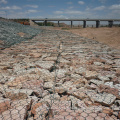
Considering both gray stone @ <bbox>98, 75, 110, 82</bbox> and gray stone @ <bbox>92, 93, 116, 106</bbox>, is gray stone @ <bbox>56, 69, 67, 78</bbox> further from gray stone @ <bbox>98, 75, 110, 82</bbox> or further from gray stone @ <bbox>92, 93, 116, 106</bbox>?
gray stone @ <bbox>92, 93, 116, 106</bbox>

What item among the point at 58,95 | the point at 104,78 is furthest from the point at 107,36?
the point at 58,95

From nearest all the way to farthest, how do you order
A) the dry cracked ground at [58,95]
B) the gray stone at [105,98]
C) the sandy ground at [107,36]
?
the dry cracked ground at [58,95] < the gray stone at [105,98] < the sandy ground at [107,36]

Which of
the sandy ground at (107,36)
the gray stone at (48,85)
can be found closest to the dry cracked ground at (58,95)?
the gray stone at (48,85)

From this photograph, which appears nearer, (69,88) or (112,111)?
(112,111)

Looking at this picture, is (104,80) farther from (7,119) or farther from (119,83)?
(7,119)

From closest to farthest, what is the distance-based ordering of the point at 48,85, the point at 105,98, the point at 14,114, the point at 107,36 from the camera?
the point at 14,114 → the point at 105,98 → the point at 48,85 → the point at 107,36

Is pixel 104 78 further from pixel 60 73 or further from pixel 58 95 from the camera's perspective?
pixel 58 95

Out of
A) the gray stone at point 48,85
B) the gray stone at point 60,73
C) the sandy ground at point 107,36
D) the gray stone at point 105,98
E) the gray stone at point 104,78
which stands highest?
the sandy ground at point 107,36

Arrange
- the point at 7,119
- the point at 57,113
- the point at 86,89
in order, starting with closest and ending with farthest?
the point at 7,119 < the point at 57,113 < the point at 86,89

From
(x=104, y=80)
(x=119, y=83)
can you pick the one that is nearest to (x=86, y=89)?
(x=104, y=80)

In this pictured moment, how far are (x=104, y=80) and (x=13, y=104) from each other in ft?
6.14

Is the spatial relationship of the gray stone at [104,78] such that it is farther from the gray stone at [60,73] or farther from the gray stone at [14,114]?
the gray stone at [14,114]

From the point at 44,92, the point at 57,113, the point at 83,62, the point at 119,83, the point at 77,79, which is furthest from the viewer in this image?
the point at 83,62

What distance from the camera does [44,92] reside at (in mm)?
2109
